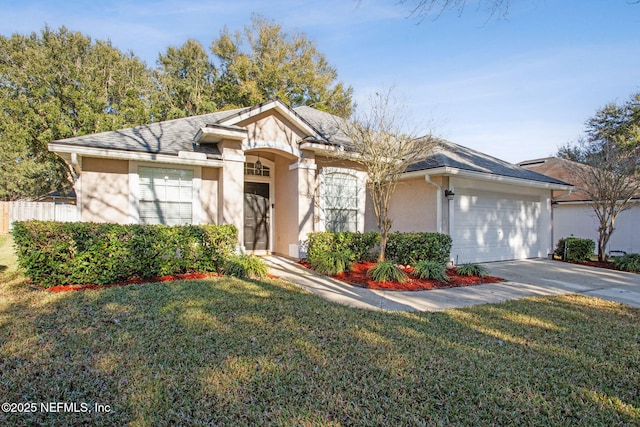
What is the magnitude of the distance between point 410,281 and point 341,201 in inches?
153

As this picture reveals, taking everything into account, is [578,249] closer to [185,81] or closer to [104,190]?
[104,190]

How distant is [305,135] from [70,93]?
18.2 metres

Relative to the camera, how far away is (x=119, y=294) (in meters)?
5.67

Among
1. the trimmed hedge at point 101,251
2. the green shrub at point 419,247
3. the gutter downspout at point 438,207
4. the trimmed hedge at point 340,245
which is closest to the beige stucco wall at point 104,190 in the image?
the trimmed hedge at point 101,251

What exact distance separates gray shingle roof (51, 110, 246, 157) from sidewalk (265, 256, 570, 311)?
3.93m

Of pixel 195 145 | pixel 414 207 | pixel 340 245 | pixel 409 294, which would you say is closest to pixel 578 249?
pixel 414 207

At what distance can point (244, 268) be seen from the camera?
282 inches

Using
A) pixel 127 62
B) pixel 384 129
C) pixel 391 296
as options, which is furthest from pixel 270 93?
pixel 391 296

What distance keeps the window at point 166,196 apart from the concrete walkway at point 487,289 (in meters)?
2.68

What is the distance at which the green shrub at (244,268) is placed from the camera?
718cm

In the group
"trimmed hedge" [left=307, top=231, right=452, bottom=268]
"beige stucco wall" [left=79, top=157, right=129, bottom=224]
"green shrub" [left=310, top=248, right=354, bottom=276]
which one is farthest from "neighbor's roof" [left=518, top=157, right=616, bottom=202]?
"beige stucco wall" [left=79, top=157, right=129, bottom=224]

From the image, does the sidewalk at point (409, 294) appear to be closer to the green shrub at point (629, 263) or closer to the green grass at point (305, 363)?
the green grass at point (305, 363)

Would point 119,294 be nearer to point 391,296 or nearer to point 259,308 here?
point 259,308

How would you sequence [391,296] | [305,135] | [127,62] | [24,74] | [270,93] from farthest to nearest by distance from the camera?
1. [270,93]
2. [127,62]
3. [24,74]
4. [305,135]
5. [391,296]
